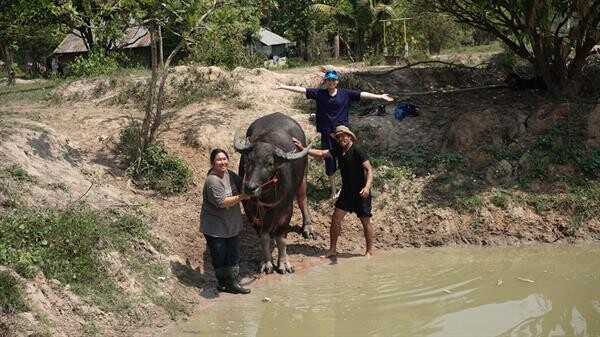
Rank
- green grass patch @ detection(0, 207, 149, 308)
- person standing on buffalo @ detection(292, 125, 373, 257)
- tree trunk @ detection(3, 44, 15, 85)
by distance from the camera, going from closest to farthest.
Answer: green grass patch @ detection(0, 207, 149, 308) < person standing on buffalo @ detection(292, 125, 373, 257) < tree trunk @ detection(3, 44, 15, 85)

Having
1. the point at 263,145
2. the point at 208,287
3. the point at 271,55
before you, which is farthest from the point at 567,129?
the point at 271,55

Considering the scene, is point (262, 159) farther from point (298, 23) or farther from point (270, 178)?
point (298, 23)

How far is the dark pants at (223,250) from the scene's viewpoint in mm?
6840

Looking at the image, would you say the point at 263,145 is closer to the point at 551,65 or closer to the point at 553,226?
the point at 553,226

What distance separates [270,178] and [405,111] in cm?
463

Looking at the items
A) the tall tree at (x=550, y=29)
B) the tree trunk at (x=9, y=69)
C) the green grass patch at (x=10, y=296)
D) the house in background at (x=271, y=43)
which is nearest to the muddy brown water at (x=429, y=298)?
the green grass patch at (x=10, y=296)

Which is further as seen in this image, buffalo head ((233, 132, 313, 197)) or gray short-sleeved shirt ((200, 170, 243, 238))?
buffalo head ((233, 132, 313, 197))

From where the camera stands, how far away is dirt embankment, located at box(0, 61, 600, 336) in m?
7.66

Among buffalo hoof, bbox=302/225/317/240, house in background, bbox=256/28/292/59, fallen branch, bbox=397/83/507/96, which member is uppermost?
house in background, bbox=256/28/292/59

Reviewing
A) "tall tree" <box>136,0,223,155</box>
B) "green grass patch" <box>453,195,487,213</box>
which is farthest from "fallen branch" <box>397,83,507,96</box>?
"tall tree" <box>136,0,223,155</box>

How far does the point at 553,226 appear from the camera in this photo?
8688 mm

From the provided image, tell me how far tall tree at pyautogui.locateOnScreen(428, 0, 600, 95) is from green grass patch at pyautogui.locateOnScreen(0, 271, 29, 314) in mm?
8014

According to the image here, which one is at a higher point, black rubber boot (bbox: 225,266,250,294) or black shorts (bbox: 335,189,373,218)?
black shorts (bbox: 335,189,373,218)

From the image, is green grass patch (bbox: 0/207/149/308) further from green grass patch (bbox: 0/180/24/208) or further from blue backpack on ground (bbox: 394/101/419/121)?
blue backpack on ground (bbox: 394/101/419/121)
